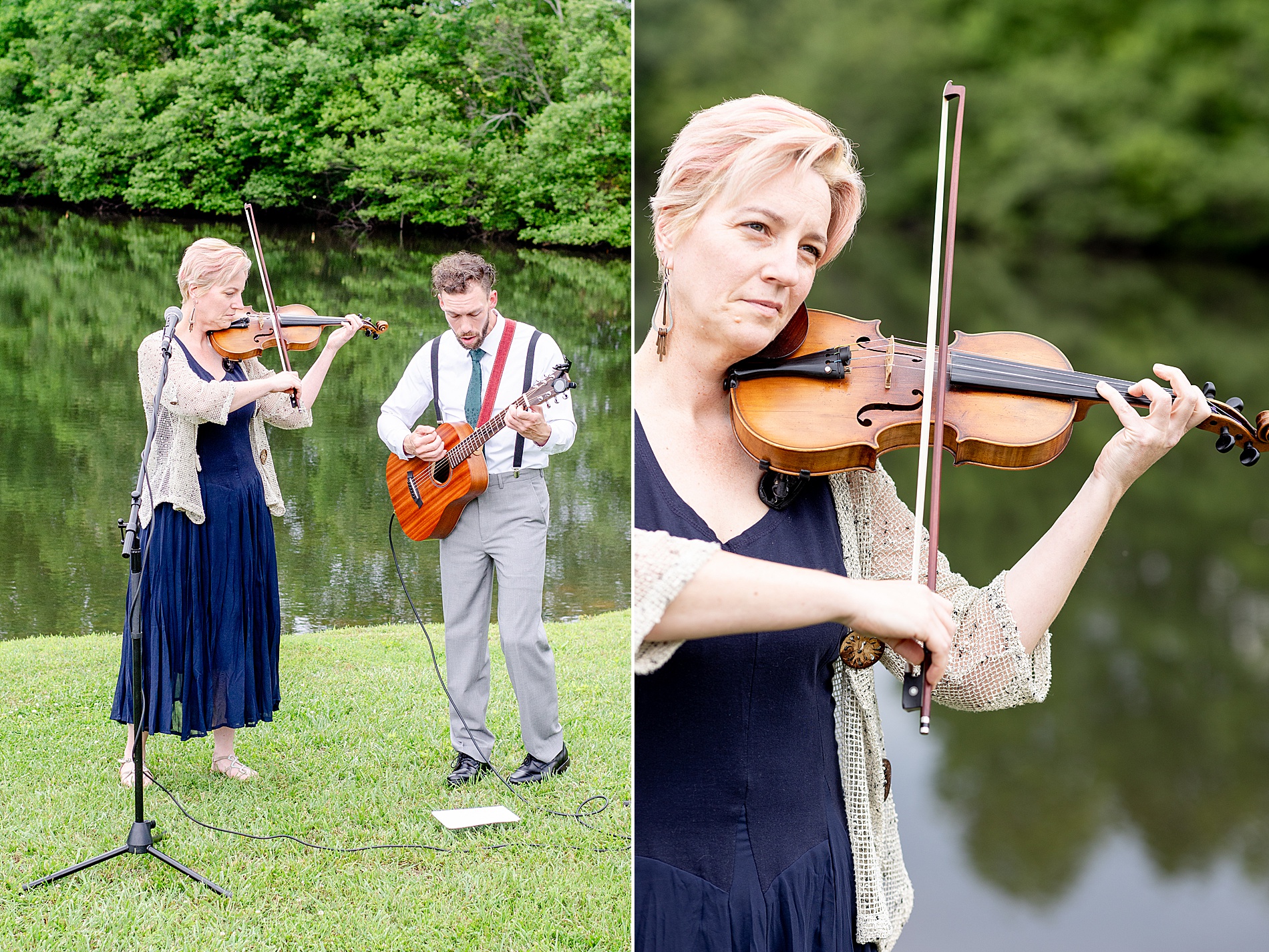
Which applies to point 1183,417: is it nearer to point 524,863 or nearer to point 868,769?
point 868,769

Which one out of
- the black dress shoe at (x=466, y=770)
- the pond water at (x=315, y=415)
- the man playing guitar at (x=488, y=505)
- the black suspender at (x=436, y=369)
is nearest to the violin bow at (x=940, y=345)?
the man playing guitar at (x=488, y=505)

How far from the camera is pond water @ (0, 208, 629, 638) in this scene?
9125 mm

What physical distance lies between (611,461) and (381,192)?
5741mm

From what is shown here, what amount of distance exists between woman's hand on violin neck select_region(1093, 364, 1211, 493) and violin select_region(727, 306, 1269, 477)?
87 mm

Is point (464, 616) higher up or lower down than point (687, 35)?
lower down

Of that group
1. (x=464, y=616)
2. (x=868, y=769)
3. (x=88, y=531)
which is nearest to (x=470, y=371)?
(x=464, y=616)

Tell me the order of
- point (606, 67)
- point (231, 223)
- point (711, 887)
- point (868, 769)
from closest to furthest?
point (711, 887) → point (868, 769) → point (606, 67) → point (231, 223)

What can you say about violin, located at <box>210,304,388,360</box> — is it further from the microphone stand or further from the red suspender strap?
the red suspender strap

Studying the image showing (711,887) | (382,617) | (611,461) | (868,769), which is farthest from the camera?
(611,461)

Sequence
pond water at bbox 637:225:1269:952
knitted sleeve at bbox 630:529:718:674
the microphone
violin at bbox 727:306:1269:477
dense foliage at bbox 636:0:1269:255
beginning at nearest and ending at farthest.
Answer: knitted sleeve at bbox 630:529:718:674, violin at bbox 727:306:1269:477, the microphone, pond water at bbox 637:225:1269:952, dense foliage at bbox 636:0:1269:255

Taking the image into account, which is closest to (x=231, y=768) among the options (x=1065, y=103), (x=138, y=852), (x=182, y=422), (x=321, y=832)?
(x=321, y=832)

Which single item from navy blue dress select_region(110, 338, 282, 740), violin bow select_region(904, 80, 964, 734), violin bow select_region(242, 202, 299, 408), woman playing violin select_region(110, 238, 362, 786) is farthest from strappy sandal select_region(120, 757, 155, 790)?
violin bow select_region(904, 80, 964, 734)

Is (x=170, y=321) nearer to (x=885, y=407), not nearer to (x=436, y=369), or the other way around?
(x=436, y=369)

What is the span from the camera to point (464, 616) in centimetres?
368
